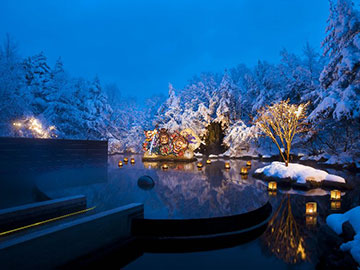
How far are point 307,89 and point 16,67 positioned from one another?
90.4ft

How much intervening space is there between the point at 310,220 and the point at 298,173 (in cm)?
533

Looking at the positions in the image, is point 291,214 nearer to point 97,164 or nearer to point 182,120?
point 97,164

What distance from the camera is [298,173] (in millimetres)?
11047

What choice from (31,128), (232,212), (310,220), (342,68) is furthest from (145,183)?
(342,68)

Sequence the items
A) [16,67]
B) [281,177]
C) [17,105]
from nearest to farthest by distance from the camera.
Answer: [281,177], [17,105], [16,67]

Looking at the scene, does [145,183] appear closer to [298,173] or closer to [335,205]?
[335,205]

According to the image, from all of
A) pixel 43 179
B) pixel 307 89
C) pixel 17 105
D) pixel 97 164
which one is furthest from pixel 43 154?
pixel 307 89

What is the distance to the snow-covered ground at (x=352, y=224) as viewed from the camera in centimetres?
361

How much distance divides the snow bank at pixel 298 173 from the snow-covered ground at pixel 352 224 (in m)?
6.13

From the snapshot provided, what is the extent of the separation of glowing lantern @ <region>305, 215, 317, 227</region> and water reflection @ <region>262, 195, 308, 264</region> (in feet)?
1.03

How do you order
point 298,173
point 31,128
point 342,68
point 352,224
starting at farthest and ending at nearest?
point 31,128, point 342,68, point 298,173, point 352,224

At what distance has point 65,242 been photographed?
3795 millimetres

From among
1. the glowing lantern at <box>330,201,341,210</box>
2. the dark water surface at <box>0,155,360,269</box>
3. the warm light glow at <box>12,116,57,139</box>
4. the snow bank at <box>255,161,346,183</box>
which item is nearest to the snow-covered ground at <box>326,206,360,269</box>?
the dark water surface at <box>0,155,360,269</box>

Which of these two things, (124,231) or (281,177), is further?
(281,177)
